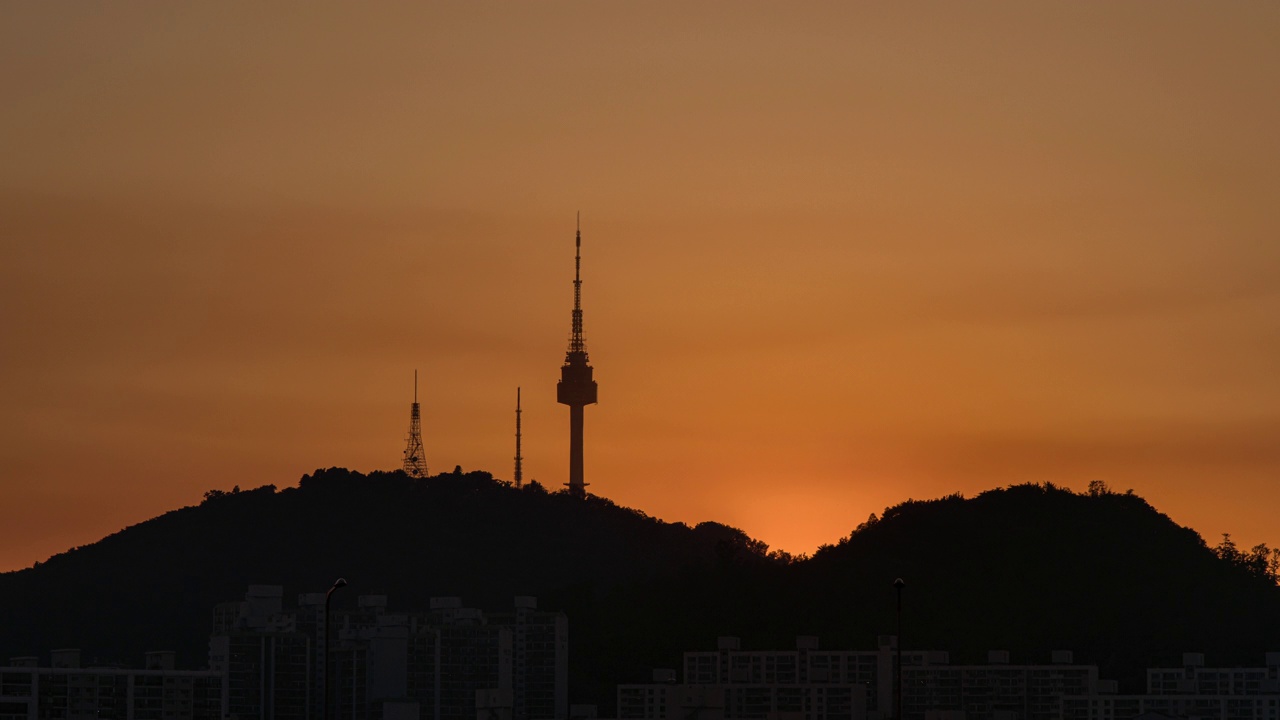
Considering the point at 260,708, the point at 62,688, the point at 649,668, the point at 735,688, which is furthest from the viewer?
the point at 649,668

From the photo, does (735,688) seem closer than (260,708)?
No

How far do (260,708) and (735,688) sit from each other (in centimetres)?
3446

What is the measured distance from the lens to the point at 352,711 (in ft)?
566

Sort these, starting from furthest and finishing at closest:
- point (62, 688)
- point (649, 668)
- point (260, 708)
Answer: point (649, 668) < point (260, 708) < point (62, 688)

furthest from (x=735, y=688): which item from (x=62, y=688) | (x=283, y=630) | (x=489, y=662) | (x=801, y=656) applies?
(x=62, y=688)

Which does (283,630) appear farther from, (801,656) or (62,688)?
(801,656)

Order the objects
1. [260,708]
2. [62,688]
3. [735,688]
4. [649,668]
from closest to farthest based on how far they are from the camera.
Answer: [62,688], [260,708], [735,688], [649,668]

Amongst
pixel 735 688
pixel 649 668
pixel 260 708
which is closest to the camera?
pixel 260 708

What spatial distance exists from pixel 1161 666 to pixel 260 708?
241 feet

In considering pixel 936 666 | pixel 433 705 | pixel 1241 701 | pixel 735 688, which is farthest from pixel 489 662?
pixel 1241 701

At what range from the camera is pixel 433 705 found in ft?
587

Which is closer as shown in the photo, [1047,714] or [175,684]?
[175,684]

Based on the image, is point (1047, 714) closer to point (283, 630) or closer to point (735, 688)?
point (735, 688)

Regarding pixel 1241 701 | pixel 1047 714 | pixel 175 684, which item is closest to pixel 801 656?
pixel 1047 714
